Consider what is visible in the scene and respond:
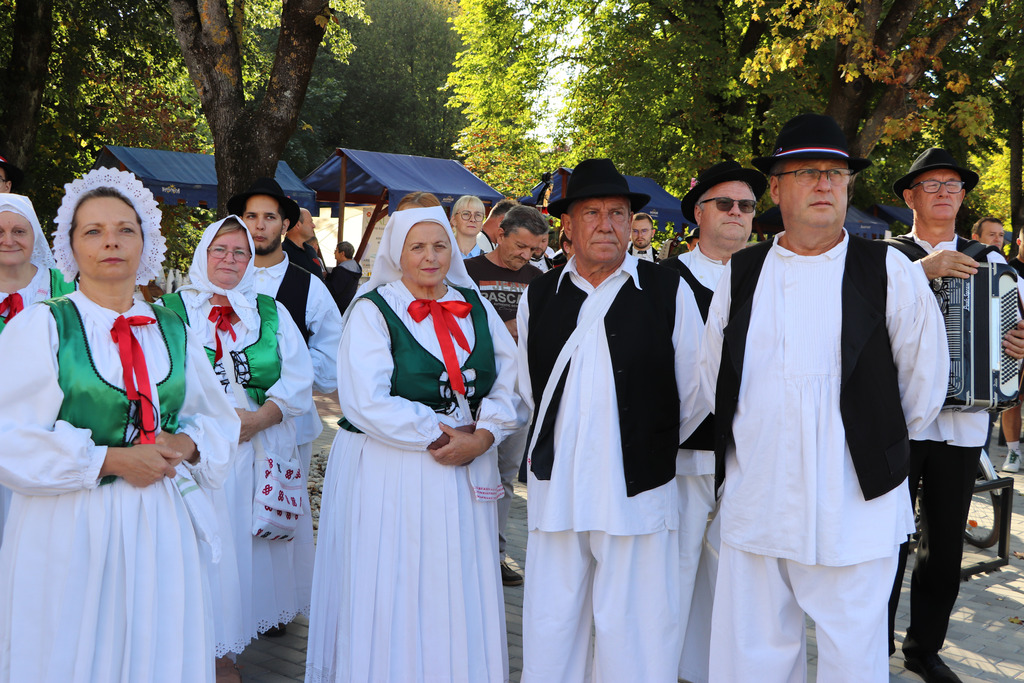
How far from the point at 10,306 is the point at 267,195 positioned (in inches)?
60.6

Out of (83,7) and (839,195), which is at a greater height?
(83,7)

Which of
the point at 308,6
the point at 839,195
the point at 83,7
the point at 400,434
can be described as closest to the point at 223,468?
the point at 400,434

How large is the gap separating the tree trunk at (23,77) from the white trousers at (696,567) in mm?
11391

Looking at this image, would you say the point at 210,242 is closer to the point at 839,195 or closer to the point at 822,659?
the point at 839,195

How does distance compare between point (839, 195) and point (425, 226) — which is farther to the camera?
point (425, 226)

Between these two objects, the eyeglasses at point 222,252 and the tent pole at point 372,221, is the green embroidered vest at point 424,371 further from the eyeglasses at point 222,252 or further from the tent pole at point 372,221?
the tent pole at point 372,221

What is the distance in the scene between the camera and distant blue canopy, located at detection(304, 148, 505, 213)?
1736 centimetres

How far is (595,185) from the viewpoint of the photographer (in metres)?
3.89

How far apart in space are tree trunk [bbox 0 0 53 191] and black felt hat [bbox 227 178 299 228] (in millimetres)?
8594

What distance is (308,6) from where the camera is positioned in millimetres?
7727

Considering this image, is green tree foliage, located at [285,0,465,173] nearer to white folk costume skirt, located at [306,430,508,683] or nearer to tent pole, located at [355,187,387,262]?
tent pole, located at [355,187,387,262]

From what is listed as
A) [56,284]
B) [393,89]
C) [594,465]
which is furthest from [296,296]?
[393,89]

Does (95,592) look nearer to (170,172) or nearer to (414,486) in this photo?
(414,486)

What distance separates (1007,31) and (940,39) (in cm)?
516
